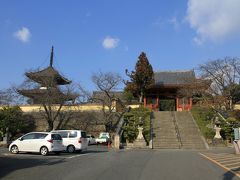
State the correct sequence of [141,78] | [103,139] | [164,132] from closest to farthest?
[164,132] → [103,139] → [141,78]

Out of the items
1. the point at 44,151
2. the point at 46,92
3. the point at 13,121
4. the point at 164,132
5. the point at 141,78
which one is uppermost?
the point at 141,78

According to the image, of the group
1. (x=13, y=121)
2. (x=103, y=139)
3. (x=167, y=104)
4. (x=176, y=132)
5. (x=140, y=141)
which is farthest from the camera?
(x=167, y=104)

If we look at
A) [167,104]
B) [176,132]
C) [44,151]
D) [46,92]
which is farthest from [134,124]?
[167,104]

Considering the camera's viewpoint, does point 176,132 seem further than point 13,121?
No

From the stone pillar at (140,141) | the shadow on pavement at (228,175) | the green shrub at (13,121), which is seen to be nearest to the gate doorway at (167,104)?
the green shrub at (13,121)

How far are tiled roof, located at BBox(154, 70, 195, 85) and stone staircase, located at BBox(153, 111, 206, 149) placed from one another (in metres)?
7.57

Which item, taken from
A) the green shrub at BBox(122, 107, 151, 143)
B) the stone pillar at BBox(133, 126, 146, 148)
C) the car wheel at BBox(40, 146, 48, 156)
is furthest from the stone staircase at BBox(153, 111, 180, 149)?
the car wheel at BBox(40, 146, 48, 156)

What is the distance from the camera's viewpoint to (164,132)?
41.3 meters

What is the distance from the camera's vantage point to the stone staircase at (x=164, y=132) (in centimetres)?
3719

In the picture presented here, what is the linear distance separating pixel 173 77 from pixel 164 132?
19776mm

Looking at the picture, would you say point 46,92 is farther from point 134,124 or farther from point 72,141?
point 72,141

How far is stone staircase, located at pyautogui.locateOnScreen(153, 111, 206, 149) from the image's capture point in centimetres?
3725

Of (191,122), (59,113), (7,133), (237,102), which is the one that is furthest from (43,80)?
(237,102)

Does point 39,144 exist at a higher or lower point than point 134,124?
lower
